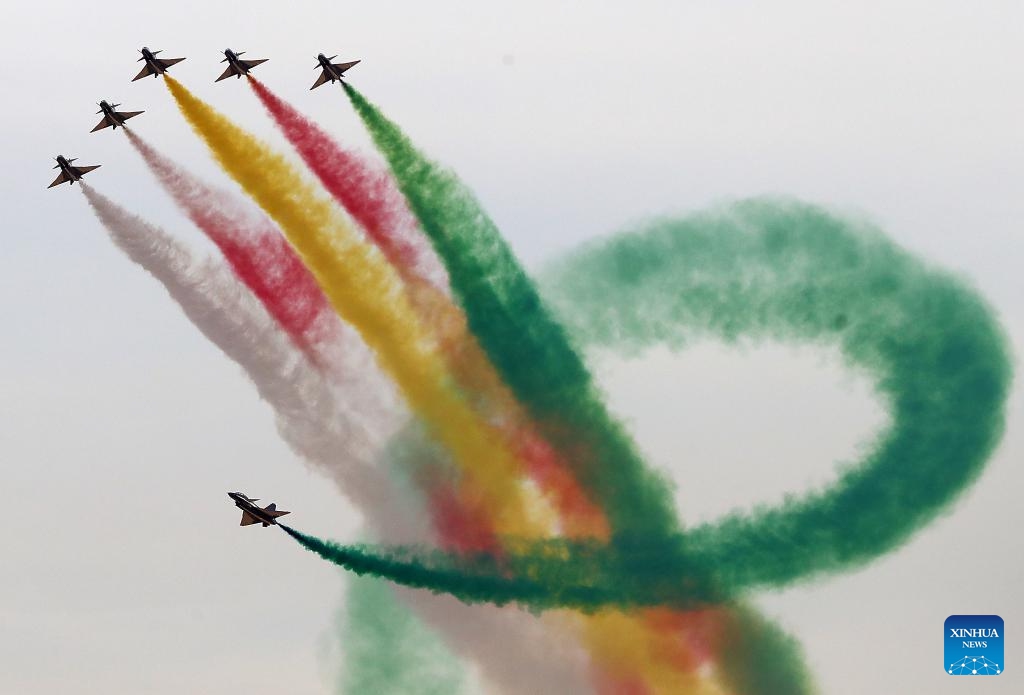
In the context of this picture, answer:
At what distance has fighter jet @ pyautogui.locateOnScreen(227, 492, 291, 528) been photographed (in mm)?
81812

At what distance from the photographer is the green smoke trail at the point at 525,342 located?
8244cm

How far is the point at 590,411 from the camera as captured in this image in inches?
3302

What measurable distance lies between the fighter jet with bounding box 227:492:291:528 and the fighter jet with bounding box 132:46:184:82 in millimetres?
17382

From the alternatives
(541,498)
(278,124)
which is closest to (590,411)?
(541,498)

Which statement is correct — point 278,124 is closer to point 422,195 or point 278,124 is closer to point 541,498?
point 422,195

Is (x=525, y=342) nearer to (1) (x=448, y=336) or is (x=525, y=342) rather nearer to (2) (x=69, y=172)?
(1) (x=448, y=336)

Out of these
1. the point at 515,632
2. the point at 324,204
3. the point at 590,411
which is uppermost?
the point at 324,204

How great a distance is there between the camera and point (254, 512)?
269ft

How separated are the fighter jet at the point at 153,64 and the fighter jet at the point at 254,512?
17.4 meters

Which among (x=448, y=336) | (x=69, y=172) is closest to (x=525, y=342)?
(x=448, y=336)

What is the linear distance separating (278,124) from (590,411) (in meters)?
17.2

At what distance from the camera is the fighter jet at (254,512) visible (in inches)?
3221

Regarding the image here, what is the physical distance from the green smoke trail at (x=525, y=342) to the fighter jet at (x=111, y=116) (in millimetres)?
9387

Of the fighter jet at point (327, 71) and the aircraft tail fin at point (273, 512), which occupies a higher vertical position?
the fighter jet at point (327, 71)
